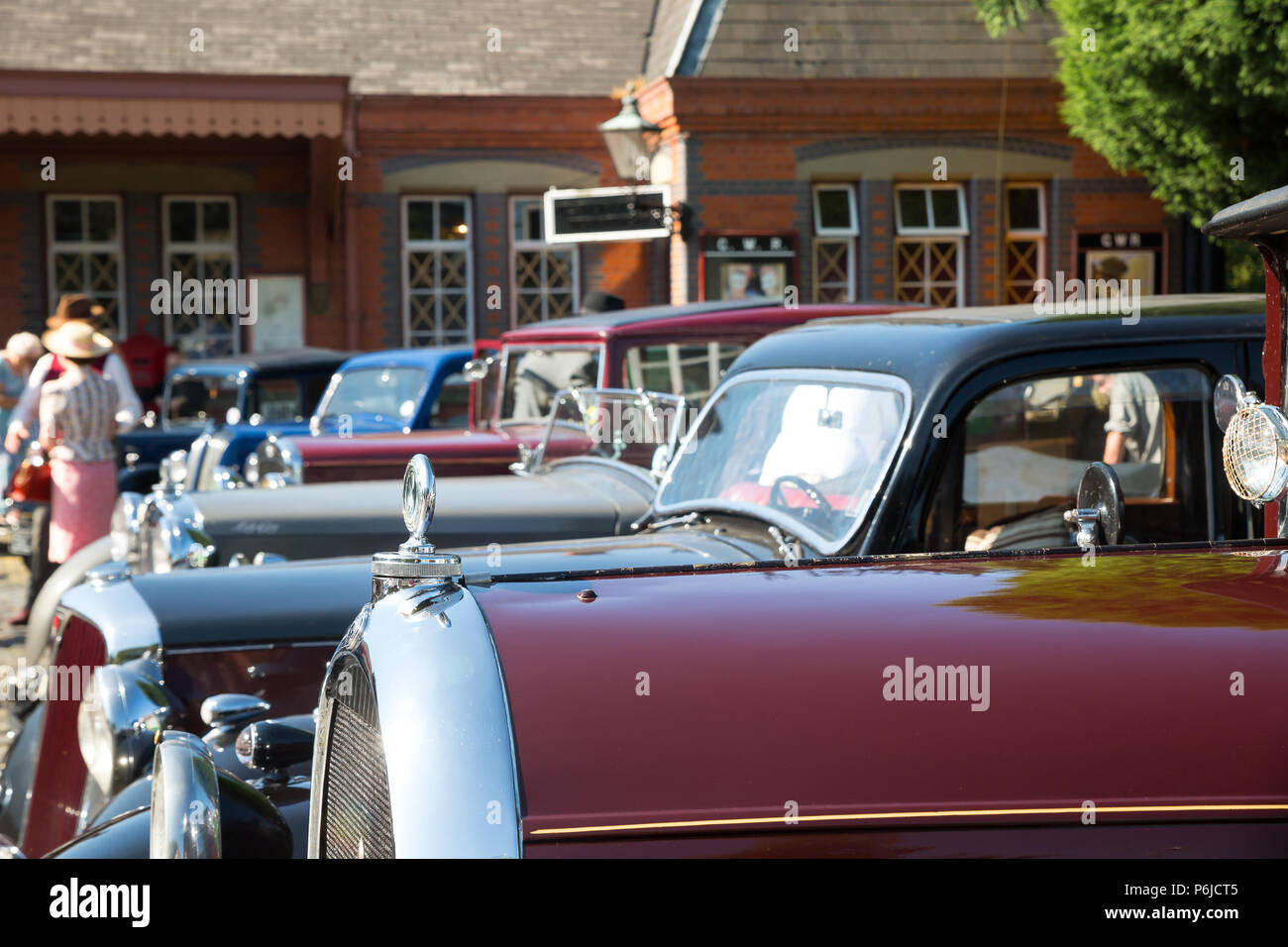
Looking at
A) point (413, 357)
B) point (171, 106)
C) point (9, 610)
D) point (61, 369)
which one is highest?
point (171, 106)

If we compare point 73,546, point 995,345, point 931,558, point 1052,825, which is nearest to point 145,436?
point 73,546

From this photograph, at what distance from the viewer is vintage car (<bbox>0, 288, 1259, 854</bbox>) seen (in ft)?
10.2

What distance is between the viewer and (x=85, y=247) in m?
15.9

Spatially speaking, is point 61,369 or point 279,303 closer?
point 61,369

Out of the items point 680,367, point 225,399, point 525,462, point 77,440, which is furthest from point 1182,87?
point 77,440

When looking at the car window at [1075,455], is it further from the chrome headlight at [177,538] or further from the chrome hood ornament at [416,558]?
the chrome headlight at [177,538]

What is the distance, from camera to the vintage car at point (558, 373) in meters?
6.71

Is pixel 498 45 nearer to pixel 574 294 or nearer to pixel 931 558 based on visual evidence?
pixel 574 294

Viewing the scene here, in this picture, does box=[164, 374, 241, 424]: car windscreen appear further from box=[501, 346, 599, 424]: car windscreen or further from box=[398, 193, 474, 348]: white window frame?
box=[398, 193, 474, 348]: white window frame

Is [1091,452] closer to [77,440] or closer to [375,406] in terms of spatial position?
[77,440]

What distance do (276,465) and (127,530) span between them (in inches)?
56.1

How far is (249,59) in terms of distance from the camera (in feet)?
53.3

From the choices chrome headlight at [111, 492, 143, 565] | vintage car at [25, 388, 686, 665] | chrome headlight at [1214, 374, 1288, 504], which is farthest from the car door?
chrome headlight at [111, 492, 143, 565]
